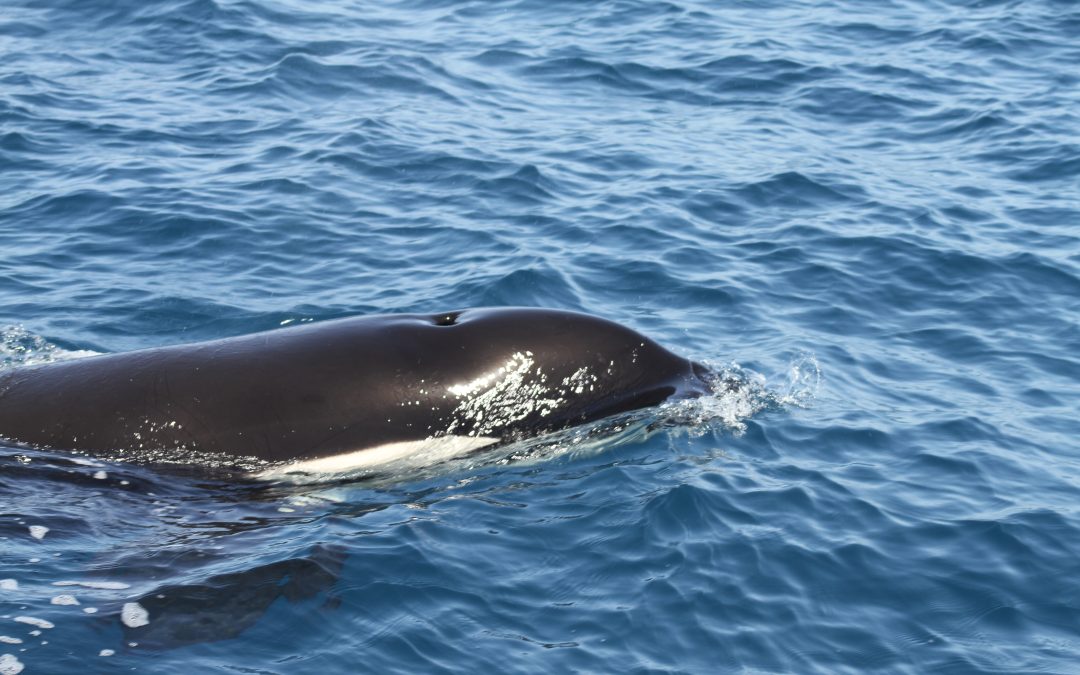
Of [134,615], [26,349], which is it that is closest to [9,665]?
[134,615]

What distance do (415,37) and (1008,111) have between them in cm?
1049

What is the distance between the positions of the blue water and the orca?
0.26 meters

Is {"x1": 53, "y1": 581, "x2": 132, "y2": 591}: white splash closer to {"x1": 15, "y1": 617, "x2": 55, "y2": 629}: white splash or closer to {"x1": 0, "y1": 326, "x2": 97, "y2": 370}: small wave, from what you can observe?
{"x1": 15, "y1": 617, "x2": 55, "y2": 629}: white splash

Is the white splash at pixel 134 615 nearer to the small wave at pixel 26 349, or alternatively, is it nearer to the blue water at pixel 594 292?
A: the blue water at pixel 594 292

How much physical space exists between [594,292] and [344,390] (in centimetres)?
576

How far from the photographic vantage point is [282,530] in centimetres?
943

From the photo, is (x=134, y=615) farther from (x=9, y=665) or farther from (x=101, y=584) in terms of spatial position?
(x=9, y=665)

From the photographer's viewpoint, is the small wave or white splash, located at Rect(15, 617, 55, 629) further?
the small wave

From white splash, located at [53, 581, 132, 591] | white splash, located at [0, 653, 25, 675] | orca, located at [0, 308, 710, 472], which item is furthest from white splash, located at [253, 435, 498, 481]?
white splash, located at [0, 653, 25, 675]

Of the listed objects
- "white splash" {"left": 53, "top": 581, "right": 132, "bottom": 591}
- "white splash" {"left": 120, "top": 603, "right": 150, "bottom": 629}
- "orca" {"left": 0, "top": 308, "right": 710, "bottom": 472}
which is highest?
"orca" {"left": 0, "top": 308, "right": 710, "bottom": 472}

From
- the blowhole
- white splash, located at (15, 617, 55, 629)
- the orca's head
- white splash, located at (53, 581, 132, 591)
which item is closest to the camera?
white splash, located at (15, 617, 55, 629)

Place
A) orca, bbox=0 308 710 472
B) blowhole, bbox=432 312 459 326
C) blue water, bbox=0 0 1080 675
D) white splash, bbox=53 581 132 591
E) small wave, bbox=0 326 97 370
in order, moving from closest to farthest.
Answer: white splash, bbox=53 581 132 591 → blue water, bbox=0 0 1080 675 → orca, bbox=0 308 710 472 → blowhole, bbox=432 312 459 326 → small wave, bbox=0 326 97 370

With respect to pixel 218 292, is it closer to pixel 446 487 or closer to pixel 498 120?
pixel 446 487

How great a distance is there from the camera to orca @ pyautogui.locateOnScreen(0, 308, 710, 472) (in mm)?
9727
